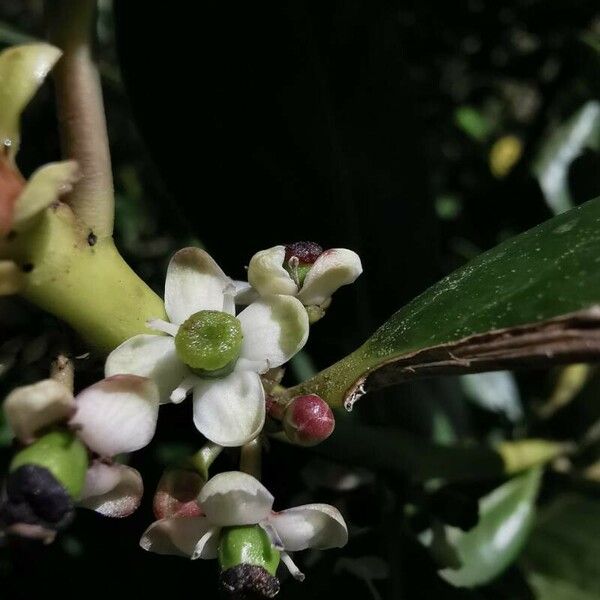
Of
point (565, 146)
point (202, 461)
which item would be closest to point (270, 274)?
point (202, 461)

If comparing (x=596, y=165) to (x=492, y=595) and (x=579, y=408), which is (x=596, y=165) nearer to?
(x=579, y=408)

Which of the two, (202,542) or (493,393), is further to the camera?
(493,393)

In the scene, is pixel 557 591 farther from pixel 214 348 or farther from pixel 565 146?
pixel 214 348

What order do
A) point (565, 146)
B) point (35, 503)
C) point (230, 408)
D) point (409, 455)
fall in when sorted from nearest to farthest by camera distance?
point (35, 503) → point (230, 408) → point (409, 455) → point (565, 146)

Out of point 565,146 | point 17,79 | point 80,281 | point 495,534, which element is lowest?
point 495,534

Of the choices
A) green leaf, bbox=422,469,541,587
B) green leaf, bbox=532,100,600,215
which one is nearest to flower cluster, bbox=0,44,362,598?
green leaf, bbox=422,469,541,587

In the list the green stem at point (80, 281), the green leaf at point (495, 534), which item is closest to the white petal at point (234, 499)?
the green stem at point (80, 281)
